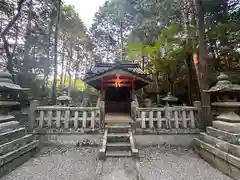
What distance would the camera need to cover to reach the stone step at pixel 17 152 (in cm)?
330

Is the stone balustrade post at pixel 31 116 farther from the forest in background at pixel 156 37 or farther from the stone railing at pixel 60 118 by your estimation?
the forest in background at pixel 156 37

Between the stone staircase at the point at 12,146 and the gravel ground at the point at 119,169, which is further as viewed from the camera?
the stone staircase at the point at 12,146

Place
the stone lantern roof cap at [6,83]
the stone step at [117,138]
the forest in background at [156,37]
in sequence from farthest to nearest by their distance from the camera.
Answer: the forest in background at [156,37] → the stone step at [117,138] → the stone lantern roof cap at [6,83]

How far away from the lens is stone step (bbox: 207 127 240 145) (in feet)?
11.2

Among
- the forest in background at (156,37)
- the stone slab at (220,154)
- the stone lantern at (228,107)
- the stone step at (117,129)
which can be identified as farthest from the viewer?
the forest in background at (156,37)

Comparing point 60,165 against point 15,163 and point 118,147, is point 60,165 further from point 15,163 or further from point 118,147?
point 118,147

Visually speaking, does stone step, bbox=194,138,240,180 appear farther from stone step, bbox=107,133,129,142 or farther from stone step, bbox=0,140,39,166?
stone step, bbox=0,140,39,166

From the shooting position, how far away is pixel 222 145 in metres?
3.65

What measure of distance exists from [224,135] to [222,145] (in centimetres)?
27

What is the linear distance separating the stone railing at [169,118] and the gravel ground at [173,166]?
761mm

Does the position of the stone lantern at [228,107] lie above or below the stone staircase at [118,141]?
above

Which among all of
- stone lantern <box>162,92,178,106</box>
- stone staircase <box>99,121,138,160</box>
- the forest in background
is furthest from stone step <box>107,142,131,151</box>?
stone lantern <box>162,92,178,106</box>

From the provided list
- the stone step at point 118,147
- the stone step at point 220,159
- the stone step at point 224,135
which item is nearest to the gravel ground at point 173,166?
the stone step at point 220,159

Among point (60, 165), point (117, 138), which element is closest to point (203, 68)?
point (117, 138)
